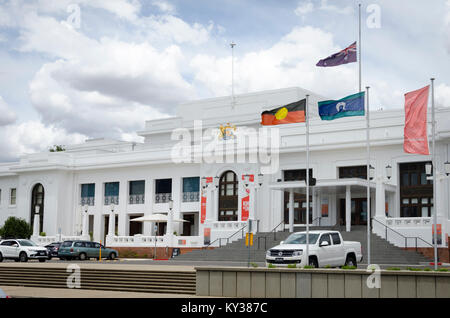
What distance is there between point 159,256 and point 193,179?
7.95 m

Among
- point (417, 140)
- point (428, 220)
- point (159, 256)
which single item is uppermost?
point (417, 140)

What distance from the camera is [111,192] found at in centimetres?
5203

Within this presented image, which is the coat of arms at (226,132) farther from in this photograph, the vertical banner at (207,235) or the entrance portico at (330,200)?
the vertical banner at (207,235)

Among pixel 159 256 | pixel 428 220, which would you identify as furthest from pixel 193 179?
pixel 428 220

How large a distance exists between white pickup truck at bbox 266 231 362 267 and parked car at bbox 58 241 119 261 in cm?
1753

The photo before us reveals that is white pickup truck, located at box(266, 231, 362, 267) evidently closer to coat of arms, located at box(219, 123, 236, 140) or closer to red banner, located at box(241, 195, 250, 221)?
red banner, located at box(241, 195, 250, 221)

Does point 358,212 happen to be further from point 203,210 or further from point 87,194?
point 87,194

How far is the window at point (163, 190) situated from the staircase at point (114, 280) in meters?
21.9

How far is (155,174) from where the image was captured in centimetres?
4950

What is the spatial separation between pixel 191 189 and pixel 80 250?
11.2 meters

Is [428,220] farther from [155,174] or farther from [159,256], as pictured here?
[155,174]

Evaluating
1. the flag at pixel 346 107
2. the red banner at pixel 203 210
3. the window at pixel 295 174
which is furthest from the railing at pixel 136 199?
the flag at pixel 346 107

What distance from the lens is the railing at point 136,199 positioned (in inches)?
1965
